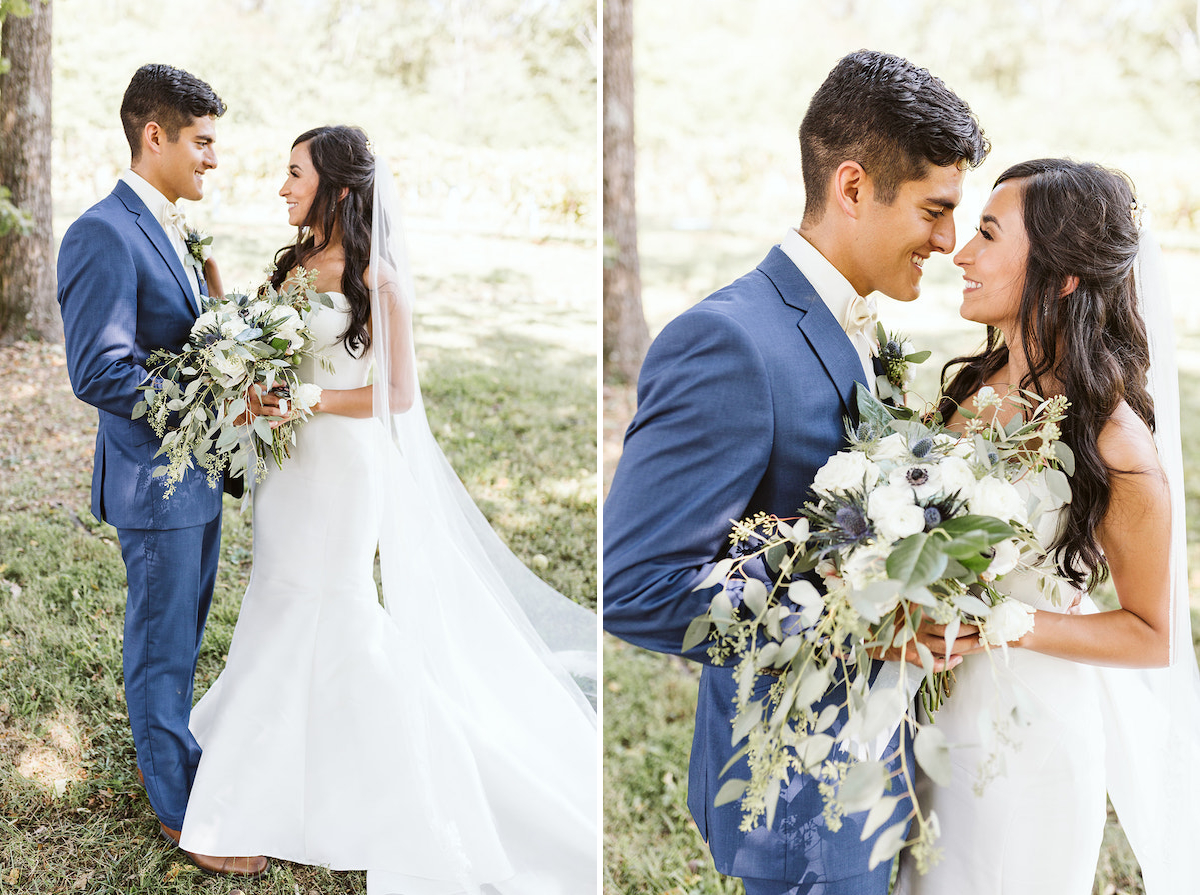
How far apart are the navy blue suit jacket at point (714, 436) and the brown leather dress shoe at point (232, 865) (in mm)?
2008

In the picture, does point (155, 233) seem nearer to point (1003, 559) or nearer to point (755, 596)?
point (755, 596)

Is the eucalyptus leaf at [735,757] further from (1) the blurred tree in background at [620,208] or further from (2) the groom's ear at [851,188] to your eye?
(1) the blurred tree in background at [620,208]

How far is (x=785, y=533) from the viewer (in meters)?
1.75

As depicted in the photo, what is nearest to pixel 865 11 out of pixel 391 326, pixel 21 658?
pixel 391 326

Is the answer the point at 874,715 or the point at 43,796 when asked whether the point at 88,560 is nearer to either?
the point at 43,796

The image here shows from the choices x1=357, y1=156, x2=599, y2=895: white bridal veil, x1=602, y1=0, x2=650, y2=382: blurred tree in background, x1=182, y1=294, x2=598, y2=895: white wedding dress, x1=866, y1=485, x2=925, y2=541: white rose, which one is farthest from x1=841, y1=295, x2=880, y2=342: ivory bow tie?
x1=602, y1=0, x2=650, y2=382: blurred tree in background

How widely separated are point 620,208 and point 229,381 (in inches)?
179

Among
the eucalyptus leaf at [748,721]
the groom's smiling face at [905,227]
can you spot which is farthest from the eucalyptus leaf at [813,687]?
the groom's smiling face at [905,227]

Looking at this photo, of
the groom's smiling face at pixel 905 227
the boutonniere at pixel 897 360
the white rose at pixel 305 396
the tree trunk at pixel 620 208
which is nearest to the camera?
the groom's smiling face at pixel 905 227

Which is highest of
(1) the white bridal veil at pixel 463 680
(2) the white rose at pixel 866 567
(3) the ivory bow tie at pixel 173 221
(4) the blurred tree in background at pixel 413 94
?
(4) the blurred tree in background at pixel 413 94

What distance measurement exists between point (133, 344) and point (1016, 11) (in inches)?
444

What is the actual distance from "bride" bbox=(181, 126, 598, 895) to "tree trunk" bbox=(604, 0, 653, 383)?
12.1 ft

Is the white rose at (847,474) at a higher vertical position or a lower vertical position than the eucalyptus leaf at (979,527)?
higher

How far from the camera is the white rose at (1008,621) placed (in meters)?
1.75
